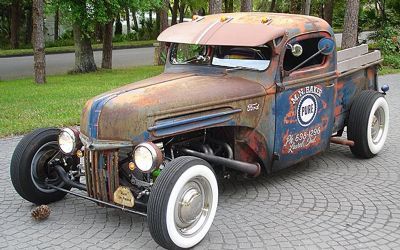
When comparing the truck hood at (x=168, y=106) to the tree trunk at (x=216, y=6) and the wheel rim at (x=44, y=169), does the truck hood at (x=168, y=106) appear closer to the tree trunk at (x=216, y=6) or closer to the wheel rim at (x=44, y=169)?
the wheel rim at (x=44, y=169)

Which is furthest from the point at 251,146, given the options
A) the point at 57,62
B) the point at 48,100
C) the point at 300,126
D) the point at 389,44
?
the point at 57,62

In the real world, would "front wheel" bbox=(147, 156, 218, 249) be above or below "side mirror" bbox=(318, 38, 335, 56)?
below

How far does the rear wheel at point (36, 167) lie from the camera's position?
477cm

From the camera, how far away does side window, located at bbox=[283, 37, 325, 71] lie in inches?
214

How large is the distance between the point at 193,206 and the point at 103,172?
2.77 ft

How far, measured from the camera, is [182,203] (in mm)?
4016

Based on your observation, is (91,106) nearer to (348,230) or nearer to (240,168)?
(240,168)

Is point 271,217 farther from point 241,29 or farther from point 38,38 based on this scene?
point 38,38

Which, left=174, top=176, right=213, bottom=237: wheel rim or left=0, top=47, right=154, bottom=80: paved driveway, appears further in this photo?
left=0, top=47, right=154, bottom=80: paved driveway

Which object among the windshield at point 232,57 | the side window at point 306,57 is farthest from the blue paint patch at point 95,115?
the side window at point 306,57

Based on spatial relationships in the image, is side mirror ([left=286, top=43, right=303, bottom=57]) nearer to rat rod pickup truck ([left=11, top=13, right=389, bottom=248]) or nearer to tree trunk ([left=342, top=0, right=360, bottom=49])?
rat rod pickup truck ([left=11, top=13, right=389, bottom=248])

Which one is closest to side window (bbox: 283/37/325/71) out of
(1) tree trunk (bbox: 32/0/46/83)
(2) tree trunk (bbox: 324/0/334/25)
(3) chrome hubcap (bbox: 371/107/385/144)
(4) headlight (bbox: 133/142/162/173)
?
(3) chrome hubcap (bbox: 371/107/385/144)

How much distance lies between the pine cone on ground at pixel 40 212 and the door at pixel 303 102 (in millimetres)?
2370

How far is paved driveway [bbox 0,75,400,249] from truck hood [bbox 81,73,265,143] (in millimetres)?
853
